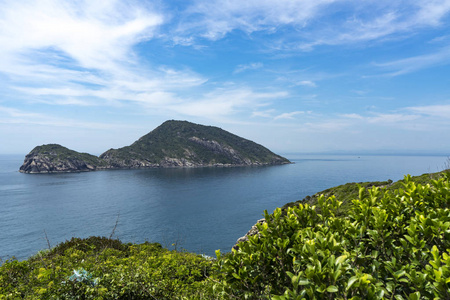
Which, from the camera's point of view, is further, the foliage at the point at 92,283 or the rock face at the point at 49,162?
the rock face at the point at 49,162

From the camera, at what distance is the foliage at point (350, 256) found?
2.98m

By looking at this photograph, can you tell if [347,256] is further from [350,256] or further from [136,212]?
[136,212]

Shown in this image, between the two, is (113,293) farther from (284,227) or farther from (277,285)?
(284,227)

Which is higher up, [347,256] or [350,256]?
[347,256]

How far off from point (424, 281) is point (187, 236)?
6209cm

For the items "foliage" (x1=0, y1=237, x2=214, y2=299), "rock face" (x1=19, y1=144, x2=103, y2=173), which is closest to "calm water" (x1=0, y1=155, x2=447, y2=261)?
"foliage" (x1=0, y1=237, x2=214, y2=299)

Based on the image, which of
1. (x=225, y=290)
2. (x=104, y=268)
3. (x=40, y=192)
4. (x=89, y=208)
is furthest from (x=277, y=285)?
(x=40, y=192)

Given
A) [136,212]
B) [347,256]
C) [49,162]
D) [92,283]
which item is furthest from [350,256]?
[49,162]

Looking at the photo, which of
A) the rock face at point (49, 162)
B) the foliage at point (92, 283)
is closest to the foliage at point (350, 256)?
the foliage at point (92, 283)

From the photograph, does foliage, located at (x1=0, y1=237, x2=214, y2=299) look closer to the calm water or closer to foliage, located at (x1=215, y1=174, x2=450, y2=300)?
foliage, located at (x1=215, y1=174, x2=450, y2=300)

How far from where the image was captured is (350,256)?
3492 mm

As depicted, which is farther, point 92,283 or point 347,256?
point 92,283

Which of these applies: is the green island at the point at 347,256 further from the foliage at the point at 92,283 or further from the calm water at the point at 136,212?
the calm water at the point at 136,212

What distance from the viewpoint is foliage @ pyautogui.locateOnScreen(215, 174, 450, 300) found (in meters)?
2.98
